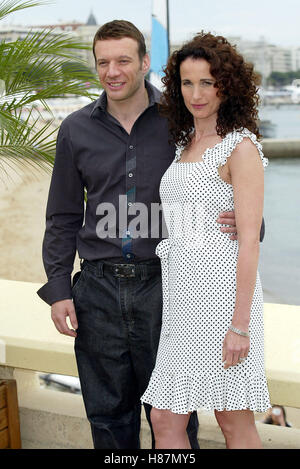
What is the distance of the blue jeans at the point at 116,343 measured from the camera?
2.17m

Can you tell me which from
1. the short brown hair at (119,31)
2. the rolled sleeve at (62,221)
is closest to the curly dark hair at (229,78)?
the short brown hair at (119,31)

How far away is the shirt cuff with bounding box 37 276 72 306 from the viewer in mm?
2297

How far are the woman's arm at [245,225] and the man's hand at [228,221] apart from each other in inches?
2.3

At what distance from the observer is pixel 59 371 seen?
9.07 feet

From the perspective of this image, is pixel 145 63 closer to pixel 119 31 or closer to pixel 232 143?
pixel 119 31

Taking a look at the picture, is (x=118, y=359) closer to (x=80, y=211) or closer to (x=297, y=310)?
(x=80, y=211)

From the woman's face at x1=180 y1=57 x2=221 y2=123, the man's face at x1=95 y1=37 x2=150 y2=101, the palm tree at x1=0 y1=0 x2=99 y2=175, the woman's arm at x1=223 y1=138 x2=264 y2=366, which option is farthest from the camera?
the palm tree at x1=0 y1=0 x2=99 y2=175

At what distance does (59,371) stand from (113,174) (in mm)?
1025

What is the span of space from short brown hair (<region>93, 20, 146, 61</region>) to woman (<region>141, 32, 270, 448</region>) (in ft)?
0.92

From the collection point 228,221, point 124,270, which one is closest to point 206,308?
point 228,221

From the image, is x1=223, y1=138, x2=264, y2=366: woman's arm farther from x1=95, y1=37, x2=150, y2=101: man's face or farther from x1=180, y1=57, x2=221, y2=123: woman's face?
x1=95, y1=37, x2=150, y2=101: man's face

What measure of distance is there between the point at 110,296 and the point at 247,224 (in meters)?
0.62

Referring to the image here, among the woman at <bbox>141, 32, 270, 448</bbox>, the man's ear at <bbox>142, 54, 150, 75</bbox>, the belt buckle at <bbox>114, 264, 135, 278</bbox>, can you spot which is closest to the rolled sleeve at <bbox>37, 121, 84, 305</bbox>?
the belt buckle at <bbox>114, 264, 135, 278</bbox>

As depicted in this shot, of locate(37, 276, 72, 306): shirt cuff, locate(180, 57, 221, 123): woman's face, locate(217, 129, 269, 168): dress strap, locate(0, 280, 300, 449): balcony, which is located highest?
locate(180, 57, 221, 123): woman's face
